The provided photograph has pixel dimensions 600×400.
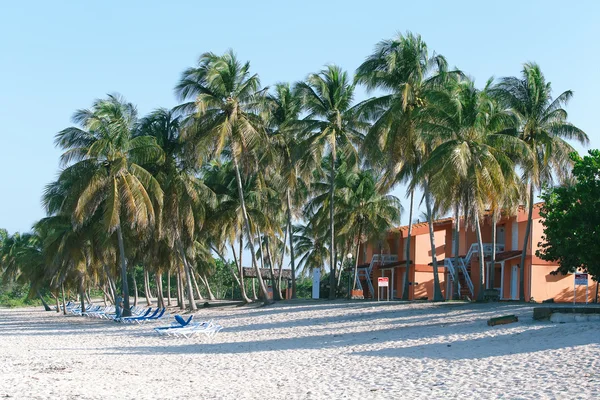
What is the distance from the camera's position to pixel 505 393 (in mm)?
11117

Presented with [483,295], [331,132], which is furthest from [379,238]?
[483,295]

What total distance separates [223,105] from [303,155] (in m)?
4.43

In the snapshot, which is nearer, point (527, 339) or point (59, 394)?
point (59, 394)

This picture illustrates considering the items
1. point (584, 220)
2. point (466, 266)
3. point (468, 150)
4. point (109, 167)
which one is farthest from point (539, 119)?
point (109, 167)

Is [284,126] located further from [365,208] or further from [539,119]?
[539,119]

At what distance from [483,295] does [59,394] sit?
19014mm

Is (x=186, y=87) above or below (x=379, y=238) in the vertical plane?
above

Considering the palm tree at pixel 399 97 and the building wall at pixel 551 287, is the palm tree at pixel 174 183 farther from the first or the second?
the building wall at pixel 551 287

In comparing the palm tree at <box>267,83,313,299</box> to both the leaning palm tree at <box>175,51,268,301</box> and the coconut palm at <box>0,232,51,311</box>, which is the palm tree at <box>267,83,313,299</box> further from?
the coconut palm at <box>0,232,51,311</box>

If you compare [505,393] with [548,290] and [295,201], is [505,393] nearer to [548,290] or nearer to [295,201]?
[548,290]

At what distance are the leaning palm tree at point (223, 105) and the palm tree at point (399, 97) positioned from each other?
5497mm

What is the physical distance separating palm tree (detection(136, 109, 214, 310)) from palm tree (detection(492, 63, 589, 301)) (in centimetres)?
1516

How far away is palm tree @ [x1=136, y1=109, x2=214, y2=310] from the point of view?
→ 1364 inches

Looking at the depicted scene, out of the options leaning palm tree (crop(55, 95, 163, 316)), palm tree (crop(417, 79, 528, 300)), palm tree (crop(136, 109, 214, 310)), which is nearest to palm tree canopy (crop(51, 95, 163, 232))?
leaning palm tree (crop(55, 95, 163, 316))
